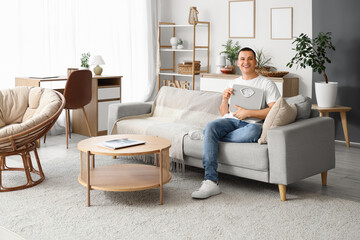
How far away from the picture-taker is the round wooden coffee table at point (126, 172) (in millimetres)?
3189

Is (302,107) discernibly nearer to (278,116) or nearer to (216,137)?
(278,116)

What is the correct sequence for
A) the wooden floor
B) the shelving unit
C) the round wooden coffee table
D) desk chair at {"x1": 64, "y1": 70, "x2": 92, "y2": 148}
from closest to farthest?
the round wooden coffee table
the wooden floor
desk chair at {"x1": 64, "y1": 70, "x2": 92, "y2": 148}
the shelving unit

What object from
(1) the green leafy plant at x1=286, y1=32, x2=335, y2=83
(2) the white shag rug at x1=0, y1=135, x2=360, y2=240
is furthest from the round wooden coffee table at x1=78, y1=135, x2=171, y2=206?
(1) the green leafy plant at x1=286, y1=32, x2=335, y2=83

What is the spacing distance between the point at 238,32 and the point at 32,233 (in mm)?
4535

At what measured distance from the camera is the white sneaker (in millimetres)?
3338

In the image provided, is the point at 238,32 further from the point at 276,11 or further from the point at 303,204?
the point at 303,204

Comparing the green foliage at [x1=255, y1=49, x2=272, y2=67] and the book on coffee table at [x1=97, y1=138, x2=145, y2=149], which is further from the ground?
the green foliage at [x1=255, y1=49, x2=272, y2=67]

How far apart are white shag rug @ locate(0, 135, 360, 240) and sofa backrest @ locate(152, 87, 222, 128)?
0.75 metres

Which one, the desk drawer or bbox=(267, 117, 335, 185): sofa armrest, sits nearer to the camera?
bbox=(267, 117, 335, 185): sofa armrest

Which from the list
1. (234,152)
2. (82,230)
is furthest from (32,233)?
(234,152)

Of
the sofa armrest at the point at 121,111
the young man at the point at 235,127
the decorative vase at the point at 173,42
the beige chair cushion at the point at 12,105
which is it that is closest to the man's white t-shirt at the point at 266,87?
the young man at the point at 235,127

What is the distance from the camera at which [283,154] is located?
3.21 m

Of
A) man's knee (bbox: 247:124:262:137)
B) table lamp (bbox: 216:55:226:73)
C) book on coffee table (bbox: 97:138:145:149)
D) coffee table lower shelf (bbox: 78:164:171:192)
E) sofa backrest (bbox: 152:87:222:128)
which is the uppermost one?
table lamp (bbox: 216:55:226:73)

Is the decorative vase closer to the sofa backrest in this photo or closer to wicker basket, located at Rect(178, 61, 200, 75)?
wicker basket, located at Rect(178, 61, 200, 75)
